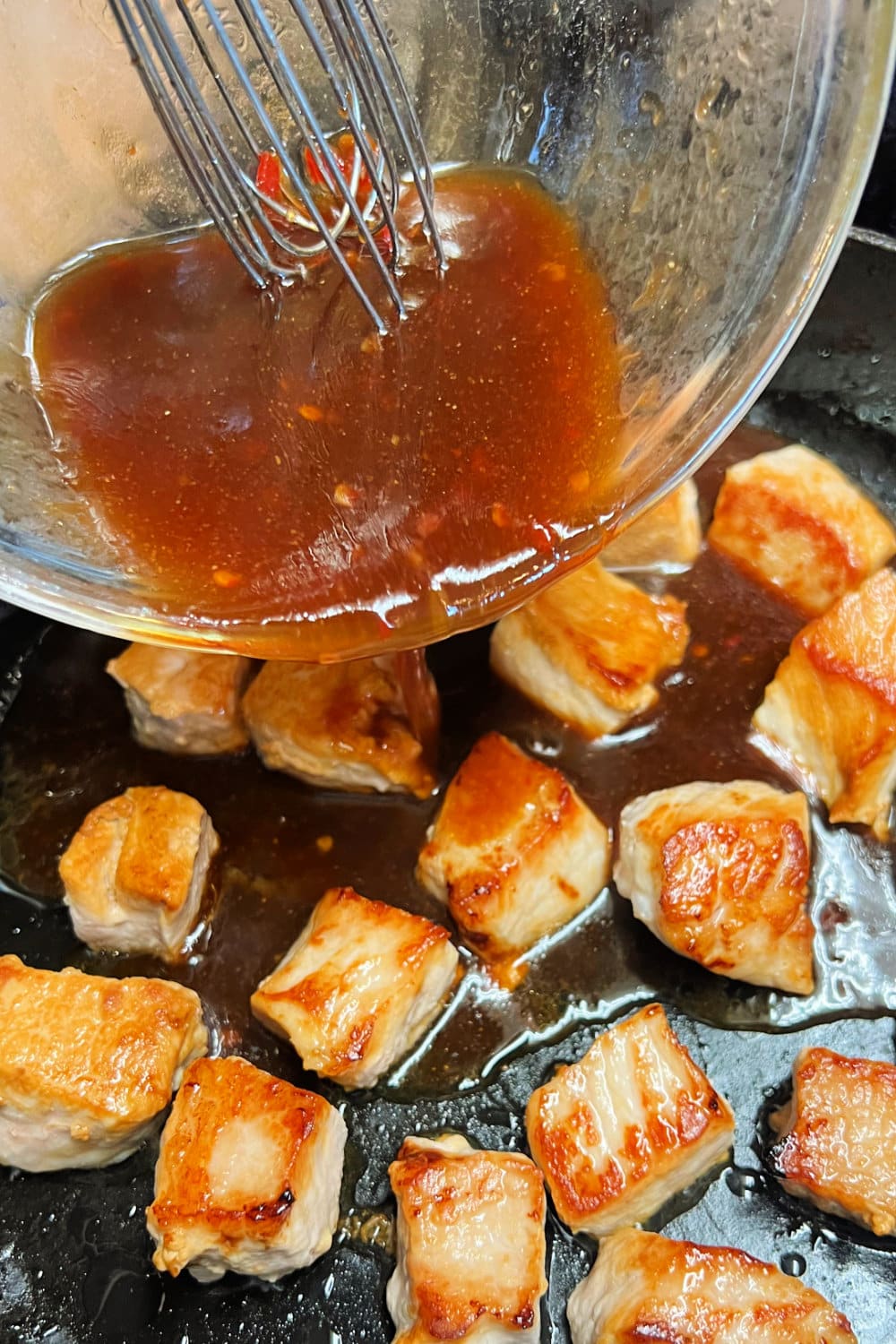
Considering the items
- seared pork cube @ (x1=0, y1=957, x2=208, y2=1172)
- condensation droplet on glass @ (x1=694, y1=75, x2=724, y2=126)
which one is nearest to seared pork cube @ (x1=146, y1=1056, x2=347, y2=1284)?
seared pork cube @ (x1=0, y1=957, x2=208, y2=1172)

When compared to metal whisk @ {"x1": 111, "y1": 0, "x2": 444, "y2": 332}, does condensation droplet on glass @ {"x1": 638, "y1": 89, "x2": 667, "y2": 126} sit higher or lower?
lower

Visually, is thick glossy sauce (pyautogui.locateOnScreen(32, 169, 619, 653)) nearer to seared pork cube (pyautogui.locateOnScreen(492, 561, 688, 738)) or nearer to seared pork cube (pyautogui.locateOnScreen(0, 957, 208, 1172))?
seared pork cube (pyautogui.locateOnScreen(492, 561, 688, 738))

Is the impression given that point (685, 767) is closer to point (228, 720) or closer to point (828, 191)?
point (228, 720)

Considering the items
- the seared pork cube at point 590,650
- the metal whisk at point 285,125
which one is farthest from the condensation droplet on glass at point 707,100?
the seared pork cube at point 590,650

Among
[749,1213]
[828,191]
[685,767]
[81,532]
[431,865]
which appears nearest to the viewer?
[828,191]

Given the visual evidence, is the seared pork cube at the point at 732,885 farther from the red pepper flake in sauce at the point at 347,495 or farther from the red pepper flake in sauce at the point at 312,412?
the red pepper flake in sauce at the point at 312,412

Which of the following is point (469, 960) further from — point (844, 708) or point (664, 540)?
point (664, 540)

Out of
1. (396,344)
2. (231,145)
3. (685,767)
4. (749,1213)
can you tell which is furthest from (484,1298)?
(231,145)
